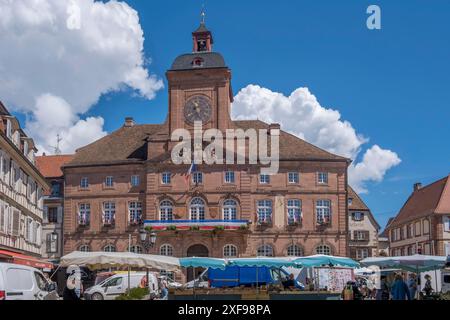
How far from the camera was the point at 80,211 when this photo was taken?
62.3 metres

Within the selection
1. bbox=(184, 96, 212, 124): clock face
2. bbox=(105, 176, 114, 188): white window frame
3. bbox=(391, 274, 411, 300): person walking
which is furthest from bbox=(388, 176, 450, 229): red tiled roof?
bbox=(391, 274, 411, 300): person walking

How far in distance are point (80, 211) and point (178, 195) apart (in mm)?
9734

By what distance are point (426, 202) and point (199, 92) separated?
1020 inches

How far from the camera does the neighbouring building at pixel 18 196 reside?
36875 millimetres

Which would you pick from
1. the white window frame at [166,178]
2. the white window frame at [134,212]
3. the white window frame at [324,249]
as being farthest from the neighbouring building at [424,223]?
the white window frame at [134,212]

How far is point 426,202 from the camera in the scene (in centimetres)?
6800

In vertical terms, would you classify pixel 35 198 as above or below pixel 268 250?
above

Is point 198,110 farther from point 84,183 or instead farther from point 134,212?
point 84,183

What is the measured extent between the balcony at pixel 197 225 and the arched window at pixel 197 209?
1702 mm

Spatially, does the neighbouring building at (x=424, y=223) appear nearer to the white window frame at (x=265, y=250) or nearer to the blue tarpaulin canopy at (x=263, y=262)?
the white window frame at (x=265, y=250)

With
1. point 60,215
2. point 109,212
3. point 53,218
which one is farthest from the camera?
point 53,218

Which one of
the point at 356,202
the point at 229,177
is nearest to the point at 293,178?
Result: the point at 229,177
